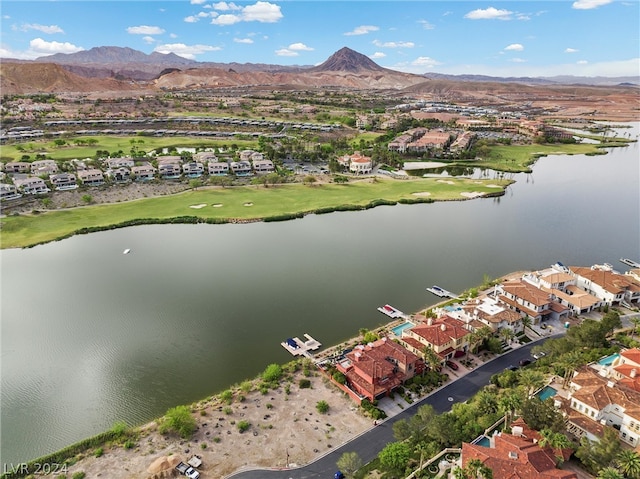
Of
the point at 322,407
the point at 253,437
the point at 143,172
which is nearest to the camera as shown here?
the point at 253,437

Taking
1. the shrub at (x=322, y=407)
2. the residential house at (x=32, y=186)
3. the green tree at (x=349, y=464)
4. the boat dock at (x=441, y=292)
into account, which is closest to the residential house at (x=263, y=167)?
the residential house at (x=32, y=186)

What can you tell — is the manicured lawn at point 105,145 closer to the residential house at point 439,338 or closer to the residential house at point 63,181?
the residential house at point 63,181

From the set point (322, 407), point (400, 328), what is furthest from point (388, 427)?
point (400, 328)

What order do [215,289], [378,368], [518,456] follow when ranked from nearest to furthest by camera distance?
[518,456], [378,368], [215,289]

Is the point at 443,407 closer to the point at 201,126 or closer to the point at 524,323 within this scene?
the point at 524,323

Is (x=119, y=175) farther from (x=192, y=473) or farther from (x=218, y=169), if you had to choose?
(x=192, y=473)
